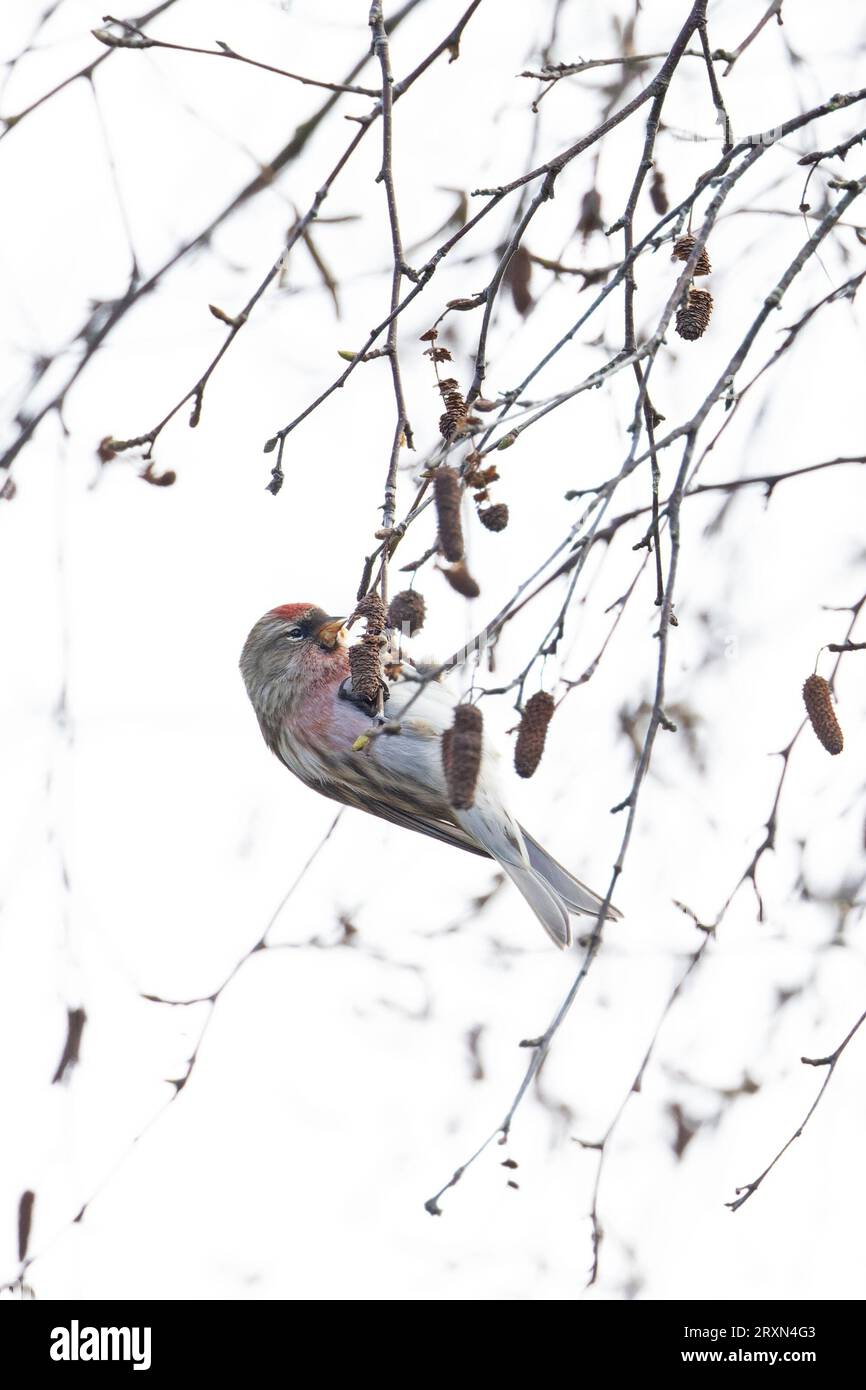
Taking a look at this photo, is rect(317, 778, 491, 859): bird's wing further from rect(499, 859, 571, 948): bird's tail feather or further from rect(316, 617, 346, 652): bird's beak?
rect(316, 617, 346, 652): bird's beak

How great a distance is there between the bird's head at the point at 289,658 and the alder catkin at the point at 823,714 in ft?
5.70

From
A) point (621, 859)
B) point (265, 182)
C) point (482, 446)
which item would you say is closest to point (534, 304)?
point (265, 182)

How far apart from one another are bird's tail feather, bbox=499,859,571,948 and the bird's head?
742 millimetres

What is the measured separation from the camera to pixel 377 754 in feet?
12.7

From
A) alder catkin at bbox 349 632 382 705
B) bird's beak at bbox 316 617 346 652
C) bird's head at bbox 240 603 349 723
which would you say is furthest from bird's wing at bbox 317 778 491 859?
alder catkin at bbox 349 632 382 705

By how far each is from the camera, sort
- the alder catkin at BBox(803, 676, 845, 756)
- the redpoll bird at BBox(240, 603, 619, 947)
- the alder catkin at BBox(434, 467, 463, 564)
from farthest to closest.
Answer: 1. the redpoll bird at BBox(240, 603, 619, 947)
2. the alder catkin at BBox(803, 676, 845, 756)
3. the alder catkin at BBox(434, 467, 463, 564)

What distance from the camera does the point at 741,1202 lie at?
2320 millimetres

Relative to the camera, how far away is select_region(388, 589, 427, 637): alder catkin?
182 cm

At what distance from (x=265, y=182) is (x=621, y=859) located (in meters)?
1.87

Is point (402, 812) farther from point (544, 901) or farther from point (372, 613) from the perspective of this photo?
point (372, 613)

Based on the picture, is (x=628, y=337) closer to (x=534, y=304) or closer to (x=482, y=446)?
(x=482, y=446)

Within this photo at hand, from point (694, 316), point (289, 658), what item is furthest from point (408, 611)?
point (289, 658)
